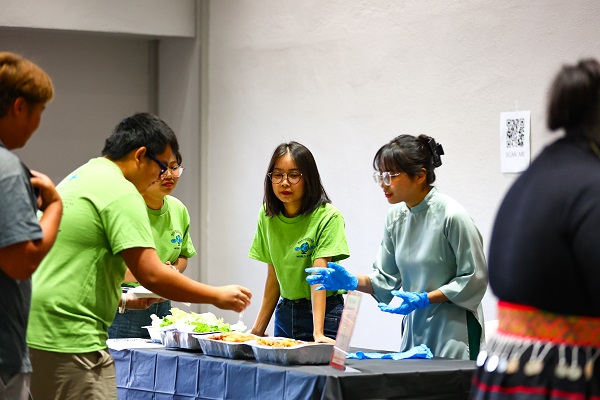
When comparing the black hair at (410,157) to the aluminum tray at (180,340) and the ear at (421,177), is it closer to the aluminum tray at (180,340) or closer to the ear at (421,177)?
the ear at (421,177)

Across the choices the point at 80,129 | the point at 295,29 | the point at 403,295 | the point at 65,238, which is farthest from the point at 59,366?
the point at 80,129

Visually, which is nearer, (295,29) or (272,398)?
(272,398)

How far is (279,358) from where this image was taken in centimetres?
310

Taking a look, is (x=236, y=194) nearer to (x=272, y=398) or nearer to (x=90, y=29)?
(x=90, y=29)

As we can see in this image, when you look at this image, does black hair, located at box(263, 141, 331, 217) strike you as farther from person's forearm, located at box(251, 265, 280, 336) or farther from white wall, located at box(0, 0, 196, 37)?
white wall, located at box(0, 0, 196, 37)

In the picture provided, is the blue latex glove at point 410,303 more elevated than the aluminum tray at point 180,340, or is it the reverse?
the blue latex glove at point 410,303

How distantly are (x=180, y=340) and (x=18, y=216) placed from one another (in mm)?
1564

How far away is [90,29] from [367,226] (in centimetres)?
226

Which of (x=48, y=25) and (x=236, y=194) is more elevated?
A: (x=48, y=25)

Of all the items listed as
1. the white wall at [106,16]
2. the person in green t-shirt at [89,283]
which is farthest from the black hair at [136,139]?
the white wall at [106,16]

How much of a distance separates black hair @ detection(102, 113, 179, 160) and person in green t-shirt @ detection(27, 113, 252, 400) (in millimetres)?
112

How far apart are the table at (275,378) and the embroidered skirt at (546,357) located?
0.87m

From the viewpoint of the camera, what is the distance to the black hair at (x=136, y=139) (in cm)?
267

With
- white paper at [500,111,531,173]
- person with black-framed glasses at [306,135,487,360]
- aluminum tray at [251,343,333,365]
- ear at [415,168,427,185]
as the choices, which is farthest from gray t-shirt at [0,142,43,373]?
white paper at [500,111,531,173]
